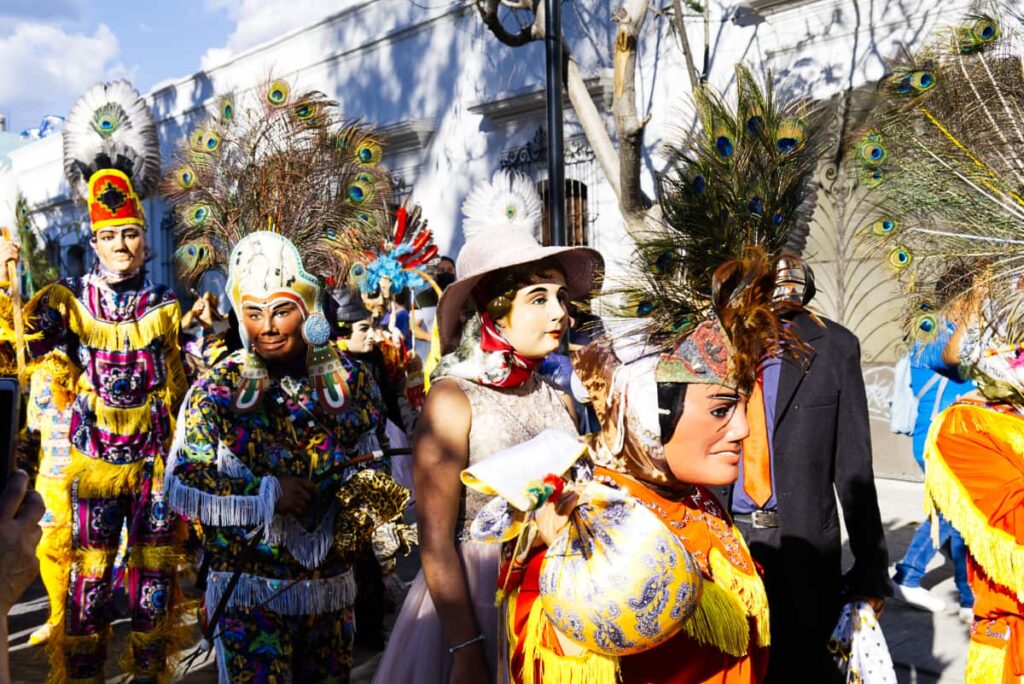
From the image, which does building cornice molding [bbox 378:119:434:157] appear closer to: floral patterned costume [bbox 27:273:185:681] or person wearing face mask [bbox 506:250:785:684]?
floral patterned costume [bbox 27:273:185:681]

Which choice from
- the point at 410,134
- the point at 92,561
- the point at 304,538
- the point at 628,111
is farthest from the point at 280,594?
the point at 410,134

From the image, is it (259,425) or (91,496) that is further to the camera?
(91,496)

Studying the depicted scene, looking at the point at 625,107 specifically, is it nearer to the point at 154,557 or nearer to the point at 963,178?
the point at 963,178

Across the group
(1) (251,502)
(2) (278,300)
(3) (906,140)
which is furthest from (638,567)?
(3) (906,140)

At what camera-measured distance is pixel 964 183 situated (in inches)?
130

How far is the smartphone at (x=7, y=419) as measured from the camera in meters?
1.71

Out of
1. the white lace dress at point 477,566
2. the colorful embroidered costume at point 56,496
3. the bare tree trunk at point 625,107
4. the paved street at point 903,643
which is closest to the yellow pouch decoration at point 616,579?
the white lace dress at point 477,566

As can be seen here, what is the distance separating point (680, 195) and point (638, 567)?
75.8 inches

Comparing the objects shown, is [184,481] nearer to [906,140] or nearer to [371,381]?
[371,381]

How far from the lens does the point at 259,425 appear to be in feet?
11.9

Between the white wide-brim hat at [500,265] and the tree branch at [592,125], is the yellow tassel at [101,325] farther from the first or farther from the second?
the tree branch at [592,125]

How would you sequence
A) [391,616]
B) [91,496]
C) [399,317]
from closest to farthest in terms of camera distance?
[91,496]
[391,616]
[399,317]

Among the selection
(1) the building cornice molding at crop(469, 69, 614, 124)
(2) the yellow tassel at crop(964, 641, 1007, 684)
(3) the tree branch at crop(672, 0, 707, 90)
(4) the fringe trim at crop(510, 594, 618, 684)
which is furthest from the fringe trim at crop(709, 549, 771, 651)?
(1) the building cornice molding at crop(469, 69, 614, 124)

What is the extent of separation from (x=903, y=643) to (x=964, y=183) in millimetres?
3107
